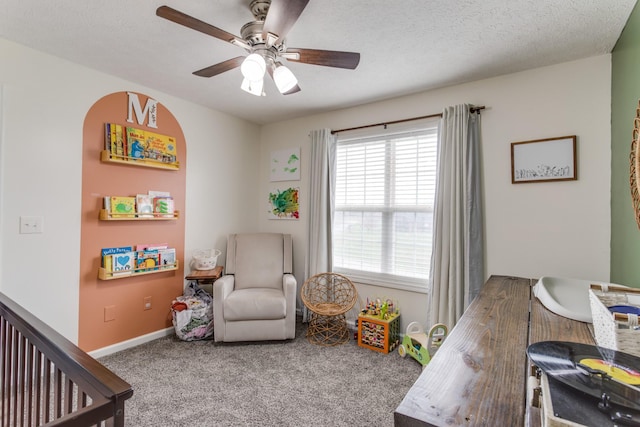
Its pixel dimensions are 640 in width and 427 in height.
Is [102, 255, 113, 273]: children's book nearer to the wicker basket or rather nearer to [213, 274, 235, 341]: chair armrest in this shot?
[213, 274, 235, 341]: chair armrest

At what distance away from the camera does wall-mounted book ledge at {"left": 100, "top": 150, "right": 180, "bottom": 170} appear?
2.50m

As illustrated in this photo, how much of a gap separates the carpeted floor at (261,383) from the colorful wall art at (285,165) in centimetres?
187

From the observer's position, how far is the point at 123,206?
260 centimetres

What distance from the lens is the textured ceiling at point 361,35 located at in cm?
167

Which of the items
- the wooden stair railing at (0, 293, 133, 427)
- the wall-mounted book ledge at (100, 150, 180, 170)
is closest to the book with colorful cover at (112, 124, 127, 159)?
the wall-mounted book ledge at (100, 150, 180, 170)

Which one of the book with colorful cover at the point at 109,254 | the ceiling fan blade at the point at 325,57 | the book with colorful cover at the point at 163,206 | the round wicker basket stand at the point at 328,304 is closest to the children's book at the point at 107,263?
the book with colorful cover at the point at 109,254

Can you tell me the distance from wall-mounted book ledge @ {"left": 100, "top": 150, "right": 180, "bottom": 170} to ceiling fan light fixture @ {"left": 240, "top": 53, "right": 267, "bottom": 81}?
5.52 ft

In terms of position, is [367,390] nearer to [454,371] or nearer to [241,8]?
[454,371]

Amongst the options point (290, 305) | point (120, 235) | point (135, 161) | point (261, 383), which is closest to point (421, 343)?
point (290, 305)

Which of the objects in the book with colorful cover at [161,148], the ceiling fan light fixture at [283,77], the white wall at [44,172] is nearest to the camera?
the ceiling fan light fixture at [283,77]

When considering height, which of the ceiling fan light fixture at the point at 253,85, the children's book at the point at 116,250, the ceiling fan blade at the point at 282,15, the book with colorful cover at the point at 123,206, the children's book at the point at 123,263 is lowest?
the children's book at the point at 123,263

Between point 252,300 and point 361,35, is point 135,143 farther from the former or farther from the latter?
point 361,35

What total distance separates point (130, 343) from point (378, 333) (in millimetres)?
2222

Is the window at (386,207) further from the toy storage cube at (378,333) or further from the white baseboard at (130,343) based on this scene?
the white baseboard at (130,343)
